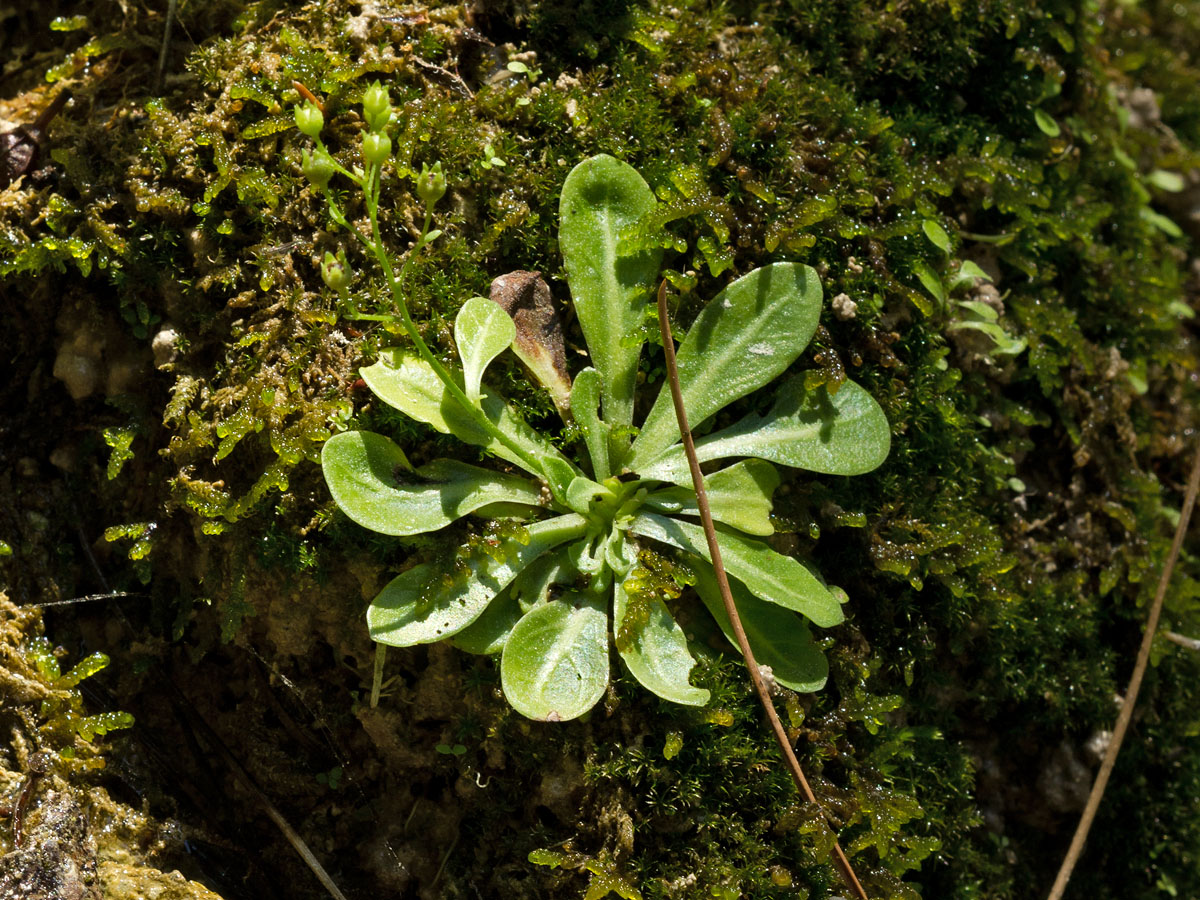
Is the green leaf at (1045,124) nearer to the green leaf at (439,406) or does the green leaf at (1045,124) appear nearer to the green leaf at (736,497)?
the green leaf at (736,497)

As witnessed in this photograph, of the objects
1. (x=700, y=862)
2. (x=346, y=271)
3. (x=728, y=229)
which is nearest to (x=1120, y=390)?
(x=728, y=229)

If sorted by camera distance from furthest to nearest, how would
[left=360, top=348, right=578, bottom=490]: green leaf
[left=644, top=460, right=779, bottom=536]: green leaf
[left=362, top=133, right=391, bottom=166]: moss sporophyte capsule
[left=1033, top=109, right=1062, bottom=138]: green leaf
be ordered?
[left=1033, top=109, right=1062, bottom=138]: green leaf
[left=644, top=460, right=779, bottom=536]: green leaf
[left=360, top=348, right=578, bottom=490]: green leaf
[left=362, top=133, right=391, bottom=166]: moss sporophyte capsule

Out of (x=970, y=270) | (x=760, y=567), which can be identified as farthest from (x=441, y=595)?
(x=970, y=270)

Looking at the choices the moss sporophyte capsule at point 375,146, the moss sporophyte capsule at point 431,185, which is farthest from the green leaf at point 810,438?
the moss sporophyte capsule at point 375,146

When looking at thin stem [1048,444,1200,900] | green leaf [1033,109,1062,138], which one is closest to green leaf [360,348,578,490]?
thin stem [1048,444,1200,900]

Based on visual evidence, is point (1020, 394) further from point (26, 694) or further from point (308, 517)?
point (26, 694)

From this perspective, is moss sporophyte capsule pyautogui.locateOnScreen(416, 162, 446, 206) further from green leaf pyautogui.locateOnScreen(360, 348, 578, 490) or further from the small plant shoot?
green leaf pyautogui.locateOnScreen(360, 348, 578, 490)
